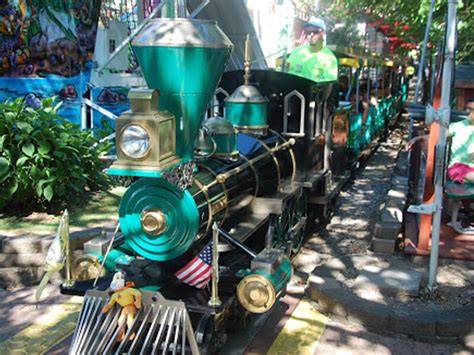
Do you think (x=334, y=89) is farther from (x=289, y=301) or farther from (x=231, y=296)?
(x=231, y=296)

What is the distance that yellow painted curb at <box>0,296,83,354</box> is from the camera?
14.1ft

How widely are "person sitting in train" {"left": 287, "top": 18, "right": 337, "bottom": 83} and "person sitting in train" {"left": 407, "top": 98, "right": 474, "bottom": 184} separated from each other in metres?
1.96

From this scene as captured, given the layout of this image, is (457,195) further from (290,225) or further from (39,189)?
(39,189)

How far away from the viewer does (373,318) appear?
4520 mm

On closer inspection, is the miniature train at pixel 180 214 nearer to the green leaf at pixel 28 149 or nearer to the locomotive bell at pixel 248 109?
the locomotive bell at pixel 248 109

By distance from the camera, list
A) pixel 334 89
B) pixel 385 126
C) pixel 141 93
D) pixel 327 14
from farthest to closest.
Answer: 1. pixel 327 14
2. pixel 385 126
3. pixel 334 89
4. pixel 141 93

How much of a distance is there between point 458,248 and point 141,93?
4147 mm

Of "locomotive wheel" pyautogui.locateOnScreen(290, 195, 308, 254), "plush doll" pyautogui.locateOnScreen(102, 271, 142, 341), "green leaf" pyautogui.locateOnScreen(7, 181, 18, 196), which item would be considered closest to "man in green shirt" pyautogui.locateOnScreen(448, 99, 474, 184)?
"locomotive wheel" pyautogui.locateOnScreen(290, 195, 308, 254)

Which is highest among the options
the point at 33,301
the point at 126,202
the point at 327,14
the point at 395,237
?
the point at 327,14

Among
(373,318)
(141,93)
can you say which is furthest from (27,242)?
(373,318)

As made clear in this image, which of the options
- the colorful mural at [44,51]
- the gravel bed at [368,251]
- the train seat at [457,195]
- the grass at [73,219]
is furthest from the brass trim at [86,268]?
the colorful mural at [44,51]

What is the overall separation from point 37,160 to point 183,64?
11.4ft

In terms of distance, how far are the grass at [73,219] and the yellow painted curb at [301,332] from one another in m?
2.73

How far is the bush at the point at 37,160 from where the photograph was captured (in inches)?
249
